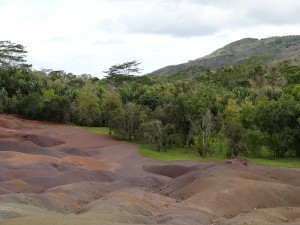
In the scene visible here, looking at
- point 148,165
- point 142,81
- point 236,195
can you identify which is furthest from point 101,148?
point 142,81

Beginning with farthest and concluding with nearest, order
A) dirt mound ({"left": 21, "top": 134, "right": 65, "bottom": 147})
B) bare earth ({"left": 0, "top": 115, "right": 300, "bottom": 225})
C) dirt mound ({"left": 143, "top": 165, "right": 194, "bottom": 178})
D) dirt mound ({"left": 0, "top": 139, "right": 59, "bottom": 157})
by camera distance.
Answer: dirt mound ({"left": 21, "top": 134, "right": 65, "bottom": 147}) → dirt mound ({"left": 0, "top": 139, "right": 59, "bottom": 157}) → dirt mound ({"left": 143, "top": 165, "right": 194, "bottom": 178}) → bare earth ({"left": 0, "top": 115, "right": 300, "bottom": 225})

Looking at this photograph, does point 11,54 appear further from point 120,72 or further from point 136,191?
point 136,191

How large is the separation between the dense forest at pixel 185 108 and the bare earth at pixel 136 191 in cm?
1049

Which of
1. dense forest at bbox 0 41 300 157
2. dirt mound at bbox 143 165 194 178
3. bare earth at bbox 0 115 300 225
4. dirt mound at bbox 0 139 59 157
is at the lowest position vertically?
dirt mound at bbox 143 165 194 178

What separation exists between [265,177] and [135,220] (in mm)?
19895

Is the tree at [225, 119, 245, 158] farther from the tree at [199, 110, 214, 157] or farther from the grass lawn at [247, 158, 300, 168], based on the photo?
the tree at [199, 110, 214, 157]

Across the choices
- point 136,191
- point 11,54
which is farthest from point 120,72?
point 136,191

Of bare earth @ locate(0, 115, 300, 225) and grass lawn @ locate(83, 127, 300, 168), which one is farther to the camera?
grass lawn @ locate(83, 127, 300, 168)

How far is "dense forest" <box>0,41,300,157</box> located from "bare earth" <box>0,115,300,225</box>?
10.5m

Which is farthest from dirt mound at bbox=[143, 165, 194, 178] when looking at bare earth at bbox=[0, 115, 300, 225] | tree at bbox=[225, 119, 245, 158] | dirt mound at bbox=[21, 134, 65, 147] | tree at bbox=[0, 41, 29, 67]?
tree at bbox=[0, 41, 29, 67]

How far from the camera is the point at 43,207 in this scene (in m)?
26.8

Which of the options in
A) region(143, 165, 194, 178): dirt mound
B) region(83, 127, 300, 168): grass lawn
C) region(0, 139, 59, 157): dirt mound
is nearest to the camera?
region(143, 165, 194, 178): dirt mound

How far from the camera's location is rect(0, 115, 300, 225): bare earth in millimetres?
24781

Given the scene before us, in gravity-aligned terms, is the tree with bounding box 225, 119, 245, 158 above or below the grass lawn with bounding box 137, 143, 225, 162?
above
